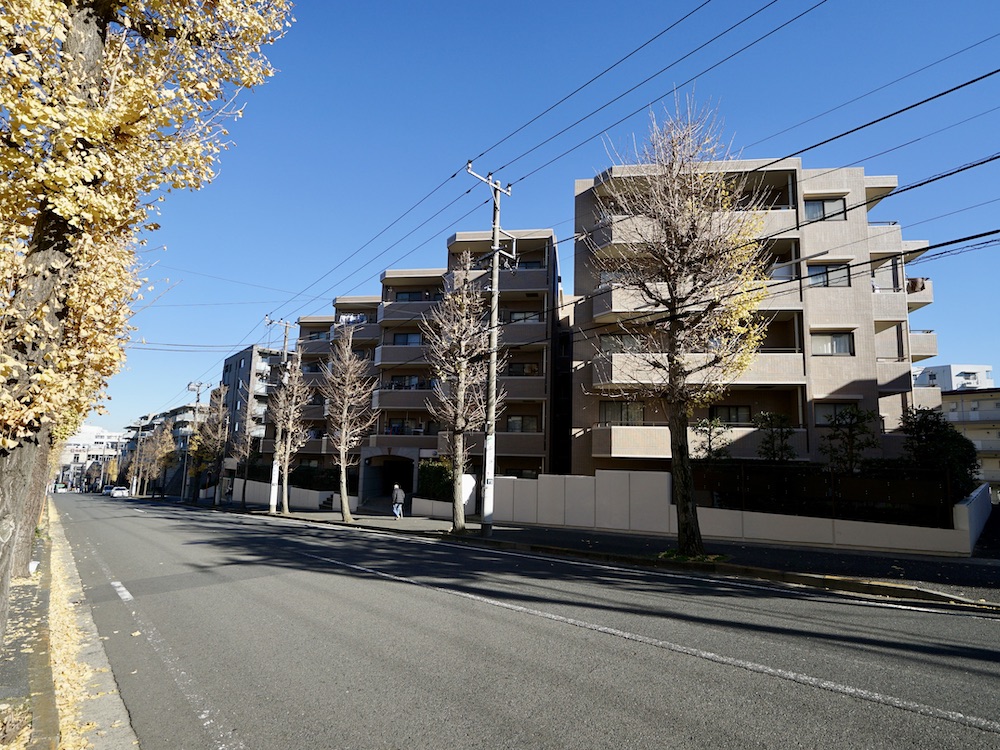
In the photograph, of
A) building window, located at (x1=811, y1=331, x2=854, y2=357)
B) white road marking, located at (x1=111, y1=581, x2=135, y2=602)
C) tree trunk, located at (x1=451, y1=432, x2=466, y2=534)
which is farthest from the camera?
building window, located at (x1=811, y1=331, x2=854, y2=357)

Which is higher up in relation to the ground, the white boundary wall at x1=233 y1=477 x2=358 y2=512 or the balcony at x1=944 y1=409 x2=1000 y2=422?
the balcony at x1=944 y1=409 x2=1000 y2=422

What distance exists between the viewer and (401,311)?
35.8m

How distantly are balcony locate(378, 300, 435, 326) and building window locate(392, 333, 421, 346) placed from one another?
0.96 m

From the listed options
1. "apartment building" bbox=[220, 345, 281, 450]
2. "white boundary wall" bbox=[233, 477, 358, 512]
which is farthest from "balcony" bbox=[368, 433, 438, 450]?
"apartment building" bbox=[220, 345, 281, 450]

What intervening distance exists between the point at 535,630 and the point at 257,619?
12.1ft

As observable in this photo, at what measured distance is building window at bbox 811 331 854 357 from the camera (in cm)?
2348

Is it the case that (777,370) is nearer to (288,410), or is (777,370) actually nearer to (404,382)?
(404,382)

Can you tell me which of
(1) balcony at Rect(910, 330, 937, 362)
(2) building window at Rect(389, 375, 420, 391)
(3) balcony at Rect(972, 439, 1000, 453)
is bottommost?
(3) balcony at Rect(972, 439, 1000, 453)

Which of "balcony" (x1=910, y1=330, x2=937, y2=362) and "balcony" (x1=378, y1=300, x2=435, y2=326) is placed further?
"balcony" (x1=378, y1=300, x2=435, y2=326)

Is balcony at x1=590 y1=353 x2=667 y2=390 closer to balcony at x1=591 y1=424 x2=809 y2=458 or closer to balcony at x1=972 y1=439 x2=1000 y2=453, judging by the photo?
balcony at x1=591 y1=424 x2=809 y2=458

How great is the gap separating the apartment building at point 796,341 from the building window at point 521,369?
16.1 ft

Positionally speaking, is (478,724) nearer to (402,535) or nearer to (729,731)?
(729,731)

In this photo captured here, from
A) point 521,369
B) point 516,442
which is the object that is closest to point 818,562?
point 516,442

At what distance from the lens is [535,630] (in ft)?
20.7
